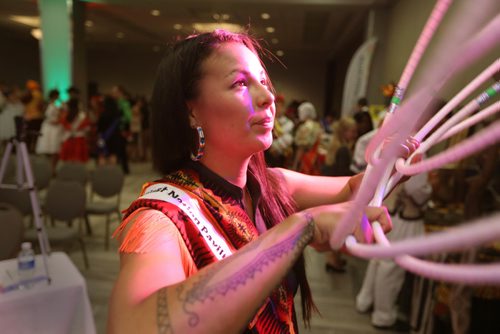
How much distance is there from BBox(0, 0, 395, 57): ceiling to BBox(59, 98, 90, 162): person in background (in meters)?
2.58

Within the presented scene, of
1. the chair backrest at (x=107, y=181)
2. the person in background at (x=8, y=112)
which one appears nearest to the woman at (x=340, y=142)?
the chair backrest at (x=107, y=181)

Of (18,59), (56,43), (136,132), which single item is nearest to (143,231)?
(56,43)

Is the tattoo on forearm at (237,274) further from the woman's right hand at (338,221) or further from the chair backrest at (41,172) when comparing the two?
the chair backrest at (41,172)

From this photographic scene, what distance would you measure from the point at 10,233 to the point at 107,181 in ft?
6.91

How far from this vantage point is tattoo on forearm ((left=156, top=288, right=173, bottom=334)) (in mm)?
477

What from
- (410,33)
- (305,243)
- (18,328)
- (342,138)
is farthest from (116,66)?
(305,243)

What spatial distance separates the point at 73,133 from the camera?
5.67 metres

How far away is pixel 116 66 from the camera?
15586 millimetres

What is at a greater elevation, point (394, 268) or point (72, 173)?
point (72, 173)

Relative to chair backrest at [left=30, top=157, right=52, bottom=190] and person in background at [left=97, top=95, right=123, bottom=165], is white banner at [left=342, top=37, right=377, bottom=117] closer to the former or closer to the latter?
person in background at [left=97, top=95, right=123, bottom=165]

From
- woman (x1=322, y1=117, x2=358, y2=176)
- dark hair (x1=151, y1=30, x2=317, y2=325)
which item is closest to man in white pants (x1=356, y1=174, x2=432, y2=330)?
woman (x1=322, y1=117, x2=358, y2=176)

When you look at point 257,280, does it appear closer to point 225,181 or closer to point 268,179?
point 225,181

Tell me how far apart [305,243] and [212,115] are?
0.36 metres

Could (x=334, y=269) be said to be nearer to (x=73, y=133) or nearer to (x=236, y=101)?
(x=236, y=101)
